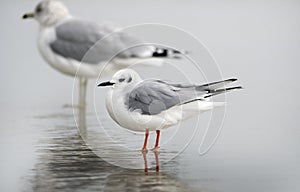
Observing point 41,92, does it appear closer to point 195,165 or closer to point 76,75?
point 76,75

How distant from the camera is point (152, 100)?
5.38 meters

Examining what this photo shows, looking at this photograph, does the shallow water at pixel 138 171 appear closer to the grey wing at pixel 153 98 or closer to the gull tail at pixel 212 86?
the grey wing at pixel 153 98

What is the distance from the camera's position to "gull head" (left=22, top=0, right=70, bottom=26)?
343 inches

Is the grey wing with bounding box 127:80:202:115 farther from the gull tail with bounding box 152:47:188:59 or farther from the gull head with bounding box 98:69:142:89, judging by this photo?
the gull tail with bounding box 152:47:188:59

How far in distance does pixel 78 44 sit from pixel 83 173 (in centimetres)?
353

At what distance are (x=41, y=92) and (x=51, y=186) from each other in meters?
4.42

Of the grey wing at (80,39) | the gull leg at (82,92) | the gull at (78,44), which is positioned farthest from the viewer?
the grey wing at (80,39)

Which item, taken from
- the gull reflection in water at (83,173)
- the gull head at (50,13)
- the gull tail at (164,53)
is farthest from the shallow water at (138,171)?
the gull head at (50,13)

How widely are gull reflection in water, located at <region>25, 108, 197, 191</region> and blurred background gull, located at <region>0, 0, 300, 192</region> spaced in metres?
0.01

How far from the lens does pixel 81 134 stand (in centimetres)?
635

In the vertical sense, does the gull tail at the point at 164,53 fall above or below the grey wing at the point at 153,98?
above

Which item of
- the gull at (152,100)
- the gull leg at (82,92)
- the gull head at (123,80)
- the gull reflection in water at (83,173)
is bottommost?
the gull reflection in water at (83,173)

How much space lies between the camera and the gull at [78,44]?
778 centimetres

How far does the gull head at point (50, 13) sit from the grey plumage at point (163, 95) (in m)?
3.52
